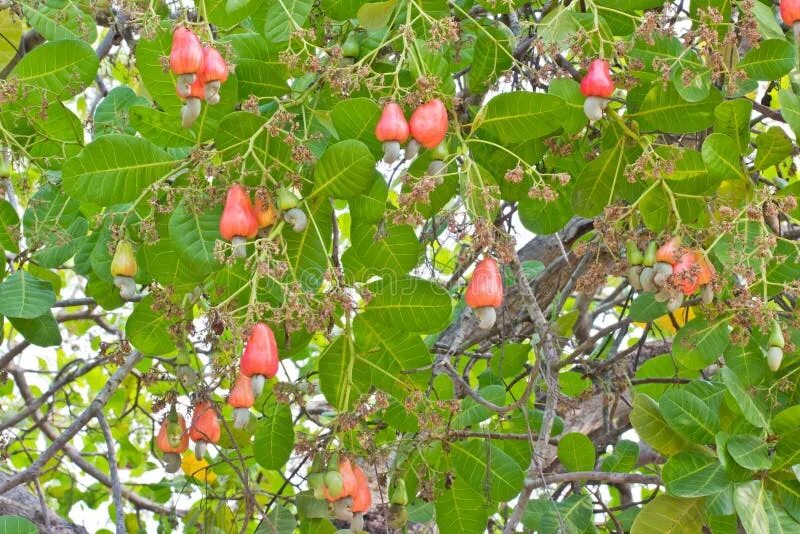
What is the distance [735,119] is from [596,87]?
306 millimetres

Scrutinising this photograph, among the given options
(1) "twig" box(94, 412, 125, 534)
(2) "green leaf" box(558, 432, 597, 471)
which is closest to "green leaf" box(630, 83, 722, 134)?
(2) "green leaf" box(558, 432, 597, 471)

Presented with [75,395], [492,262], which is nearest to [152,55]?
[492,262]

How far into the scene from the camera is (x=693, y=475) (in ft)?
6.67

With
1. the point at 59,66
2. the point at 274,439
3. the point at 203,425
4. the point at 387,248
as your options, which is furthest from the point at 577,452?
the point at 59,66

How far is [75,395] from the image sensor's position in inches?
169

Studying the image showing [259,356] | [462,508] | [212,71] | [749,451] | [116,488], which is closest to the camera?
[259,356]

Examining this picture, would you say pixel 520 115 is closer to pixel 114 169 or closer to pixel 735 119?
pixel 735 119

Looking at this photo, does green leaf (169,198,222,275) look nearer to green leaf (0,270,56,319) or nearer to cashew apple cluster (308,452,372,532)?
cashew apple cluster (308,452,372,532)

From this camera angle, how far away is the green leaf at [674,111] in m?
2.02

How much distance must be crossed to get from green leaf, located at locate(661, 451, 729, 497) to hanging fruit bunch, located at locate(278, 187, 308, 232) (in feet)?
2.78

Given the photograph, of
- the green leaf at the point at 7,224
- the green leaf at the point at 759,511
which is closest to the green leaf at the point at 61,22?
the green leaf at the point at 7,224

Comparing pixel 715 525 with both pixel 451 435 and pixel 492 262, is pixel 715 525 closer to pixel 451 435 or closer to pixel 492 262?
pixel 451 435

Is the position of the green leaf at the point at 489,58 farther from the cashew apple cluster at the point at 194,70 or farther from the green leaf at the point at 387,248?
the cashew apple cluster at the point at 194,70

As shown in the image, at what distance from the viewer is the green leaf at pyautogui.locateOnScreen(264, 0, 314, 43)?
76.2 inches
